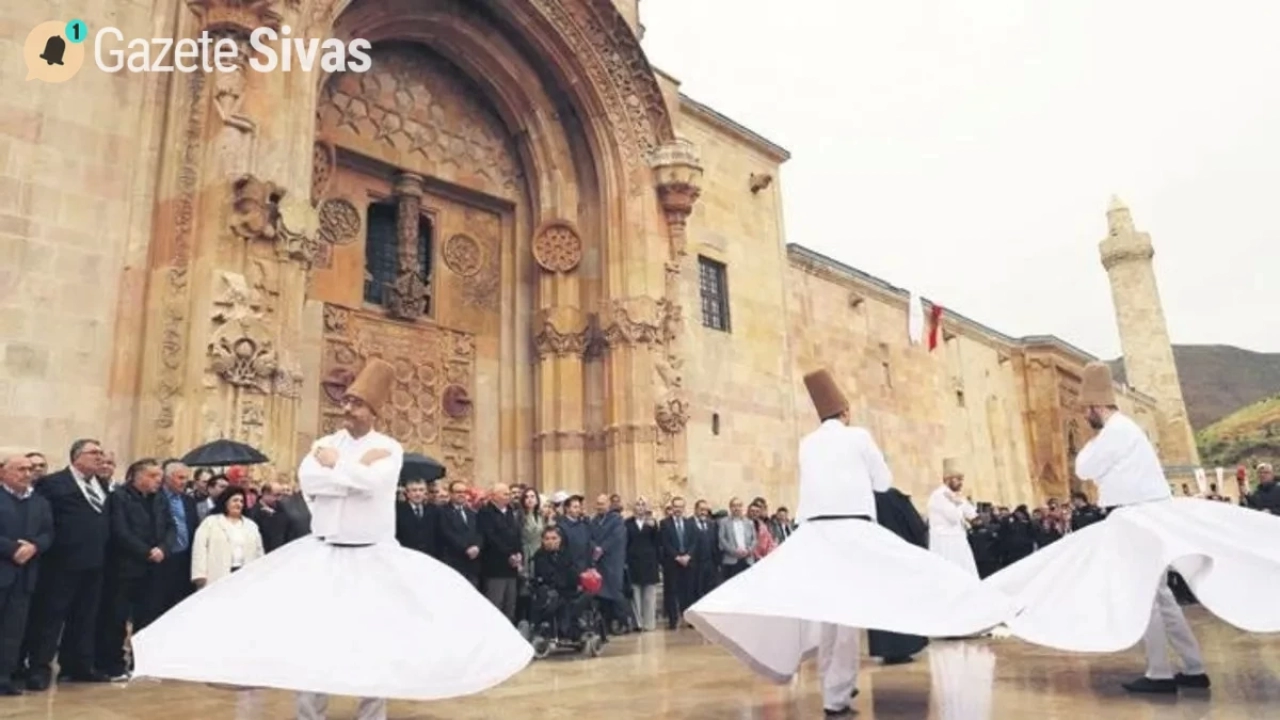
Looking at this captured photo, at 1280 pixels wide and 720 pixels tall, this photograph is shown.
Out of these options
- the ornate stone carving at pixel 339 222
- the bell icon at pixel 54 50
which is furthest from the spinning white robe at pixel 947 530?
the bell icon at pixel 54 50

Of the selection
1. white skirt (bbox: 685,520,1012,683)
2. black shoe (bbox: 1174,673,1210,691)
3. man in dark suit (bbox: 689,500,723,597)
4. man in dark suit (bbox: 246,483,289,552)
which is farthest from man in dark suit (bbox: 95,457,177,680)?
black shoe (bbox: 1174,673,1210,691)

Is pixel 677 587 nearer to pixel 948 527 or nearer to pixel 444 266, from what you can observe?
pixel 948 527

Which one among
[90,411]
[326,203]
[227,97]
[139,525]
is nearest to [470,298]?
[326,203]

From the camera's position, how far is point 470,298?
14602 millimetres

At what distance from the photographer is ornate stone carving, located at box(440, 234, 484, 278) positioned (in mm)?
14438

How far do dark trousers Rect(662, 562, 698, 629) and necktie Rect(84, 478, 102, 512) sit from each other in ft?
23.8

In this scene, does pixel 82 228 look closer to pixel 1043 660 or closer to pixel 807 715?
pixel 807 715

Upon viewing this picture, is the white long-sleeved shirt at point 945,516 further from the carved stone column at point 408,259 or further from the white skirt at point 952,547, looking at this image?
the carved stone column at point 408,259

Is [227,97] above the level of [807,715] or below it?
above

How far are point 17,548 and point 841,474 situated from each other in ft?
18.2

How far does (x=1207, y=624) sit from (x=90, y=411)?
40.1 feet

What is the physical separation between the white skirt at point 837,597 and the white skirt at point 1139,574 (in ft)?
1.69

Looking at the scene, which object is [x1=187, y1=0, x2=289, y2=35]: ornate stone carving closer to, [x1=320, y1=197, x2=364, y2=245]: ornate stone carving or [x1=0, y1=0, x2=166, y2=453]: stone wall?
[x1=0, y1=0, x2=166, y2=453]: stone wall

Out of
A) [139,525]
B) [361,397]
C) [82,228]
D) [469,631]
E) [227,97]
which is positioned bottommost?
[469,631]
